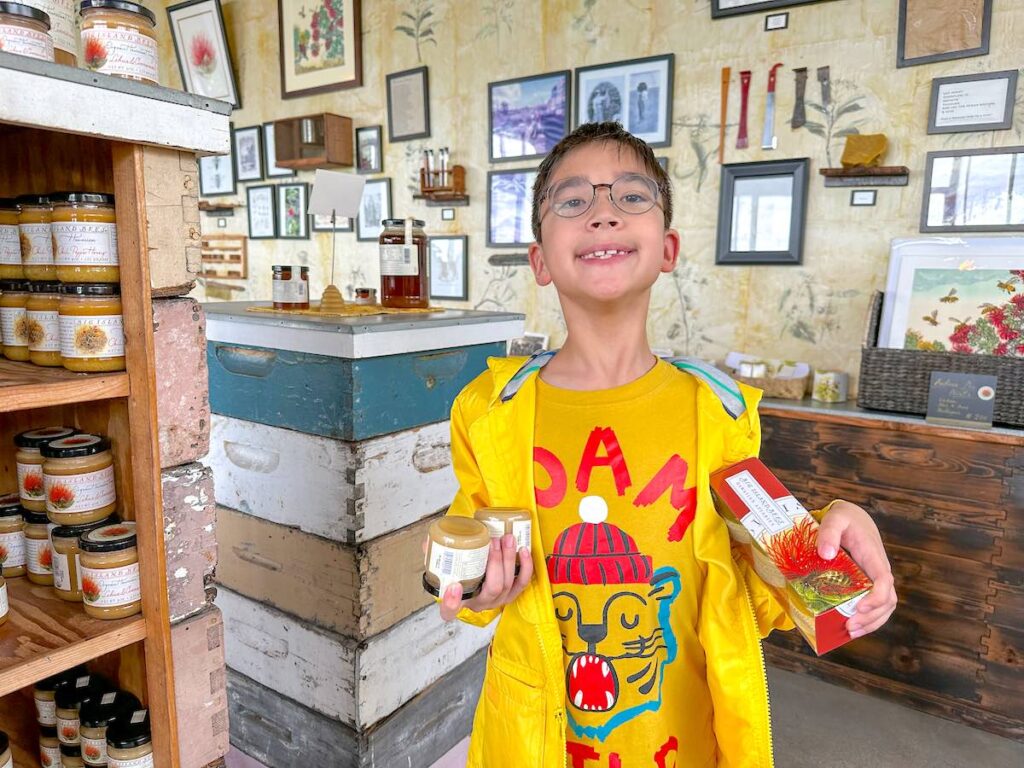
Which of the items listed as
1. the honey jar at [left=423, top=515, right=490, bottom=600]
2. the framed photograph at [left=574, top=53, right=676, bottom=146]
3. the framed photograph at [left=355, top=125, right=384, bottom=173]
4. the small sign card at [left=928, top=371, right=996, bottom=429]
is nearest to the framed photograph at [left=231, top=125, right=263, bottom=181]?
the framed photograph at [left=355, top=125, right=384, bottom=173]

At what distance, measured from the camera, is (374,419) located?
1.38 metres

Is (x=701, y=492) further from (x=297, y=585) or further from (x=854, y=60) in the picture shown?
(x=854, y=60)

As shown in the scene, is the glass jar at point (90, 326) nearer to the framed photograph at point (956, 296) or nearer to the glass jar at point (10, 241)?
the glass jar at point (10, 241)

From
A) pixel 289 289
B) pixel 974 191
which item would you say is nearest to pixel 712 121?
pixel 974 191

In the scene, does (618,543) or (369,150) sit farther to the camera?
(369,150)

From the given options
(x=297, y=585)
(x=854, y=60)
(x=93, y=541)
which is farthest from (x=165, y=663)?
(x=854, y=60)

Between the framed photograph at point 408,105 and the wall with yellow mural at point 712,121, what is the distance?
43 millimetres

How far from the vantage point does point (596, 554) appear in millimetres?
974

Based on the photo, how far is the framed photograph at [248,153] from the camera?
13.6ft

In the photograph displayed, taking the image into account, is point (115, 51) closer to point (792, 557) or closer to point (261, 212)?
point (792, 557)

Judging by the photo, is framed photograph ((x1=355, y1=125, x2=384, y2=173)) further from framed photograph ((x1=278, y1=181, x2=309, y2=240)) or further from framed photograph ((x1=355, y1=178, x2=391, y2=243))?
framed photograph ((x1=278, y1=181, x2=309, y2=240))

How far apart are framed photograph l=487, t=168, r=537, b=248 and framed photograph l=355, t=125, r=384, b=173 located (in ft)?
2.49

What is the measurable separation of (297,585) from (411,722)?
0.43 metres

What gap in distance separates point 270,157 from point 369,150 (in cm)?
81
